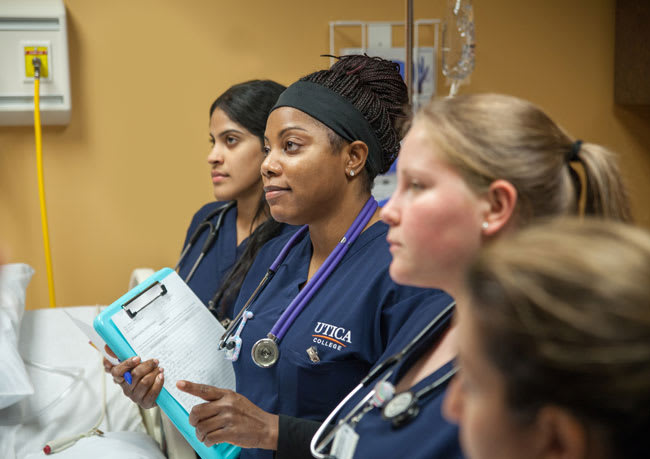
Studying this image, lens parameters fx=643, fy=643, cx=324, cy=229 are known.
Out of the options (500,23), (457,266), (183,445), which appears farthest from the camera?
(500,23)

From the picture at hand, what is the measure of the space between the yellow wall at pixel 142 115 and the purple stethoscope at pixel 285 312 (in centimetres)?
133

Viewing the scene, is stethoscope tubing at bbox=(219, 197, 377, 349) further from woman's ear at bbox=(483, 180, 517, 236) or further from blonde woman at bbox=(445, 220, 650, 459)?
blonde woman at bbox=(445, 220, 650, 459)

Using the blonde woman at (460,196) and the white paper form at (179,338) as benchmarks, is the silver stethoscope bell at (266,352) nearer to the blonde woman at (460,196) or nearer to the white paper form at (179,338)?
the white paper form at (179,338)

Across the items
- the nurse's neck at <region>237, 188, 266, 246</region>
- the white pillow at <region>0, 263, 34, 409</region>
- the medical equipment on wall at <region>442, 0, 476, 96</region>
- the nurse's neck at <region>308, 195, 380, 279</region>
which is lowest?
the white pillow at <region>0, 263, 34, 409</region>

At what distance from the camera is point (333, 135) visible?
4.36ft

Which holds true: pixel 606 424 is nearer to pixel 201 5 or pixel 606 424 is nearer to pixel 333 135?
pixel 333 135

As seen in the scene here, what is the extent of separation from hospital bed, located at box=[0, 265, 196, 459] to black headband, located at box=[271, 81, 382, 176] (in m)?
0.82

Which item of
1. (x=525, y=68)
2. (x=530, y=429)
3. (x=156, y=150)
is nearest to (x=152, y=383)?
(x=530, y=429)

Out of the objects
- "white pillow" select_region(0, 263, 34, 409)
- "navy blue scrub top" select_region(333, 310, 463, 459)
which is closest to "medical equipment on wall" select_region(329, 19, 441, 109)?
"white pillow" select_region(0, 263, 34, 409)

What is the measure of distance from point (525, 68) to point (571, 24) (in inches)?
10.9

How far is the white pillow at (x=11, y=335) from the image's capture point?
1608 millimetres

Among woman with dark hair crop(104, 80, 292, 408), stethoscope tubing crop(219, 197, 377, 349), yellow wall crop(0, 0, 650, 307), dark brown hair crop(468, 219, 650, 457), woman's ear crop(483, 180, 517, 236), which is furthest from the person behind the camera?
yellow wall crop(0, 0, 650, 307)

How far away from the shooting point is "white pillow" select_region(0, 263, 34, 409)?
1.61 m

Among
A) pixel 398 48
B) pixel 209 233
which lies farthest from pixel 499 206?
pixel 398 48
